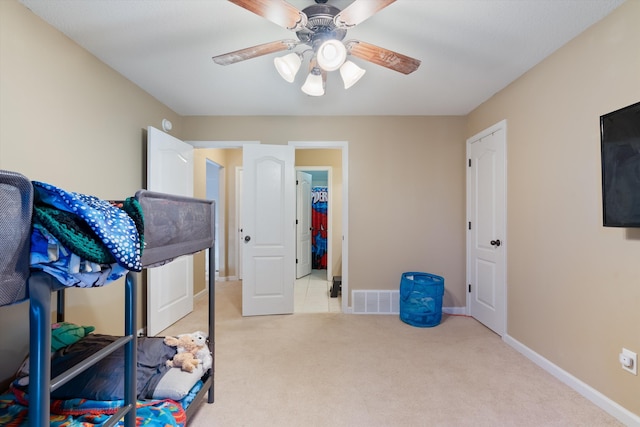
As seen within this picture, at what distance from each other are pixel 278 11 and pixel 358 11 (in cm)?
38

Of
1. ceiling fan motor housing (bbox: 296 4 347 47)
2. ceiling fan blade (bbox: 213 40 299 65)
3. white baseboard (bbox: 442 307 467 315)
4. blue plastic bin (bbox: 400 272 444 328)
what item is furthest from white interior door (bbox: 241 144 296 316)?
white baseboard (bbox: 442 307 467 315)

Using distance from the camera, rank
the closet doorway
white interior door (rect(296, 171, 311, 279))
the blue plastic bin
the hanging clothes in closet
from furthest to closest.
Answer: the hanging clothes in closet, white interior door (rect(296, 171, 311, 279)), the closet doorway, the blue plastic bin

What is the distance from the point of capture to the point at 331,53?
1.47 metres

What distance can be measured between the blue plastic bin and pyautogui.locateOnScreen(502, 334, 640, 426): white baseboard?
0.72 m

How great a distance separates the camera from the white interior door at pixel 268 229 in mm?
→ 3215

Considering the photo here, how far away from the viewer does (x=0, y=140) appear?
150 centimetres

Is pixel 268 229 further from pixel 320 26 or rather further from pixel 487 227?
pixel 487 227

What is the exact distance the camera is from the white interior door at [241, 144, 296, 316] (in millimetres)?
3215

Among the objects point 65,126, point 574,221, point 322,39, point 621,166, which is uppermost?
point 322,39

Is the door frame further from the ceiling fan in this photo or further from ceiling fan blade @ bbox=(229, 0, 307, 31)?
ceiling fan blade @ bbox=(229, 0, 307, 31)

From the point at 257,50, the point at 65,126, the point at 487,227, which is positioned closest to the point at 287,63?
the point at 257,50

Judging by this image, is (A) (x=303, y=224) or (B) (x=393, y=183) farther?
(A) (x=303, y=224)

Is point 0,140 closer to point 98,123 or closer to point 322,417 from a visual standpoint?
point 98,123

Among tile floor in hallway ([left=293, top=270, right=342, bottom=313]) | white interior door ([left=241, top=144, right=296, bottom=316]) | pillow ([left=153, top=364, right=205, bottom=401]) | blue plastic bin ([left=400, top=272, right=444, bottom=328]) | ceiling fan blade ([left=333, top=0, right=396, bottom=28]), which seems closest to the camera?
ceiling fan blade ([left=333, top=0, right=396, bottom=28])
